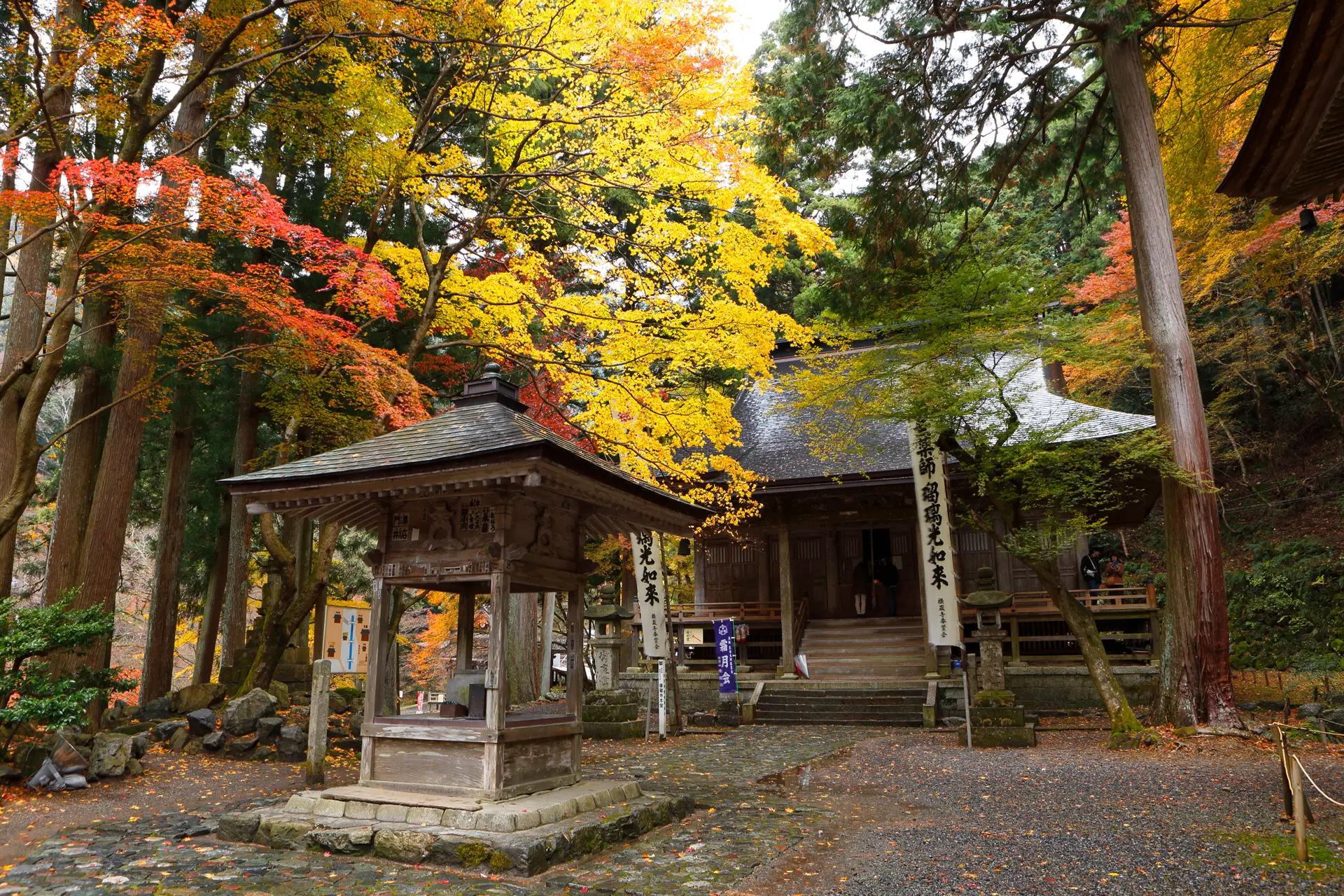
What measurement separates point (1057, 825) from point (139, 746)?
33.6 ft

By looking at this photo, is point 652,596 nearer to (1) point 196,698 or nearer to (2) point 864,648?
(2) point 864,648

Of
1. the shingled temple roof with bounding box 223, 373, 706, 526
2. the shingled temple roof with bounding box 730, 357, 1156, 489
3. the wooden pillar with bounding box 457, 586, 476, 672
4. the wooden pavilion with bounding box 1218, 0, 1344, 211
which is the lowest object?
the wooden pillar with bounding box 457, 586, 476, 672

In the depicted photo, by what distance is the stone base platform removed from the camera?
6.02m

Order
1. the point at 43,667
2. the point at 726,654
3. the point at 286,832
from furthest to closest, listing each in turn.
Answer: the point at 726,654 → the point at 43,667 → the point at 286,832

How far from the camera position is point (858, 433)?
16.4 meters

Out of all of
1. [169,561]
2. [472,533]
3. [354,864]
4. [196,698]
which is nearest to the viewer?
[354,864]

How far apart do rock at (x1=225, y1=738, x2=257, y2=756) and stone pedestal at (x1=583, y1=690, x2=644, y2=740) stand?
501cm

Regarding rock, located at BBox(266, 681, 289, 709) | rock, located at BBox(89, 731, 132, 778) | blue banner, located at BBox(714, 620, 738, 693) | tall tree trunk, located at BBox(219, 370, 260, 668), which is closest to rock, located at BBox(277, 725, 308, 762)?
rock, located at BBox(89, 731, 132, 778)

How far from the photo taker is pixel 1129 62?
12211mm

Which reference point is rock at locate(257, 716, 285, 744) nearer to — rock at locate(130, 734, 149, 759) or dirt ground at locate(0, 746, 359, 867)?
dirt ground at locate(0, 746, 359, 867)

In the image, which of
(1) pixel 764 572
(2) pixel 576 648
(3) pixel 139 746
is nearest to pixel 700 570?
(1) pixel 764 572

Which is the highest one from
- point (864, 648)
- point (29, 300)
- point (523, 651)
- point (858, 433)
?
point (29, 300)

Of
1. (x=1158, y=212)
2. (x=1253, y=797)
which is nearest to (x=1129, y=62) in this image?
(x=1158, y=212)

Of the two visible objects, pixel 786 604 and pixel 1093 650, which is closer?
pixel 1093 650
